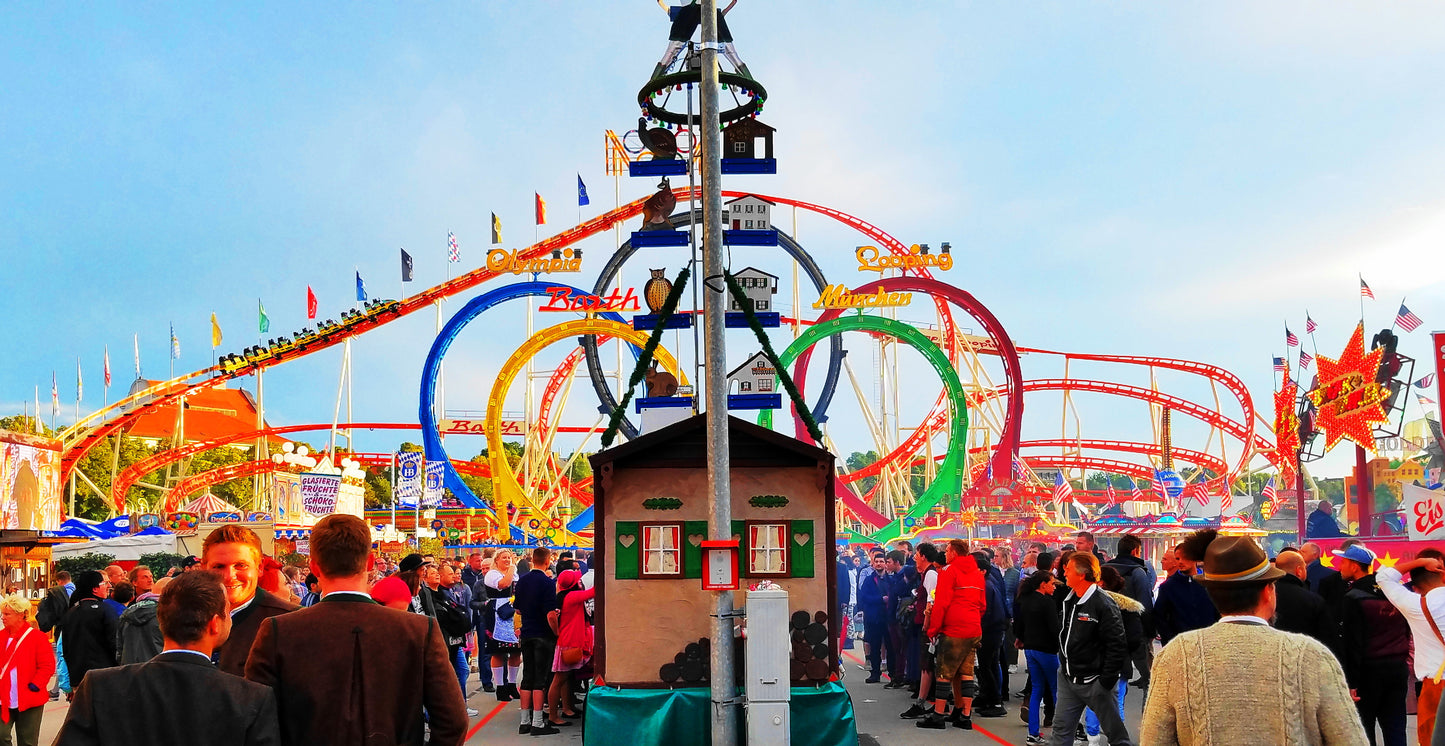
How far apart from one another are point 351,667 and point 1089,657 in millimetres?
5016

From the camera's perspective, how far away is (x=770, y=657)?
25.5 feet

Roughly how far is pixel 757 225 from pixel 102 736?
7.26 metres

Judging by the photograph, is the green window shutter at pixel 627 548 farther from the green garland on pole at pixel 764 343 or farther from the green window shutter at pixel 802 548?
the green garland on pole at pixel 764 343

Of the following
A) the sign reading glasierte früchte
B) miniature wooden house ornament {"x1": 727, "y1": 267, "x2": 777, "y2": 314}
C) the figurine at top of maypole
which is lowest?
the sign reading glasierte früchte

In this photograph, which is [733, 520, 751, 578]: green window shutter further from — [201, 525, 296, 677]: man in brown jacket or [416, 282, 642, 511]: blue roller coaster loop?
[416, 282, 642, 511]: blue roller coaster loop

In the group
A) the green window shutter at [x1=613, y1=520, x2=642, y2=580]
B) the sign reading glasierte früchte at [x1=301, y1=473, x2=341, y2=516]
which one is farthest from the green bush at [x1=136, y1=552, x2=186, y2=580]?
the green window shutter at [x1=613, y1=520, x2=642, y2=580]

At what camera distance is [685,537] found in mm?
8859

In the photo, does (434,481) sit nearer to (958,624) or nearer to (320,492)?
(320,492)

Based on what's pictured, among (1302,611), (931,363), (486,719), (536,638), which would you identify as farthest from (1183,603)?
(931,363)

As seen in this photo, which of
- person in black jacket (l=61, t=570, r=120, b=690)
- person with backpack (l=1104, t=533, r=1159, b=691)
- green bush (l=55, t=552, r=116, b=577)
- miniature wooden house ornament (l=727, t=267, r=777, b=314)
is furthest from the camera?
green bush (l=55, t=552, r=116, b=577)

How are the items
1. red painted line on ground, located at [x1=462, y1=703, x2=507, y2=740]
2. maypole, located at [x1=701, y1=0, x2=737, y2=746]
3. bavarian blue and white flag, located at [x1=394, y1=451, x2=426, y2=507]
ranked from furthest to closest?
bavarian blue and white flag, located at [x1=394, y1=451, x2=426, y2=507], red painted line on ground, located at [x1=462, y1=703, x2=507, y2=740], maypole, located at [x1=701, y1=0, x2=737, y2=746]

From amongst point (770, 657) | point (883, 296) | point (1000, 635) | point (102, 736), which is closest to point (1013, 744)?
point (1000, 635)

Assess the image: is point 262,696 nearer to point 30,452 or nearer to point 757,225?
point 757,225

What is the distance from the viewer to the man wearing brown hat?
2.95 meters
